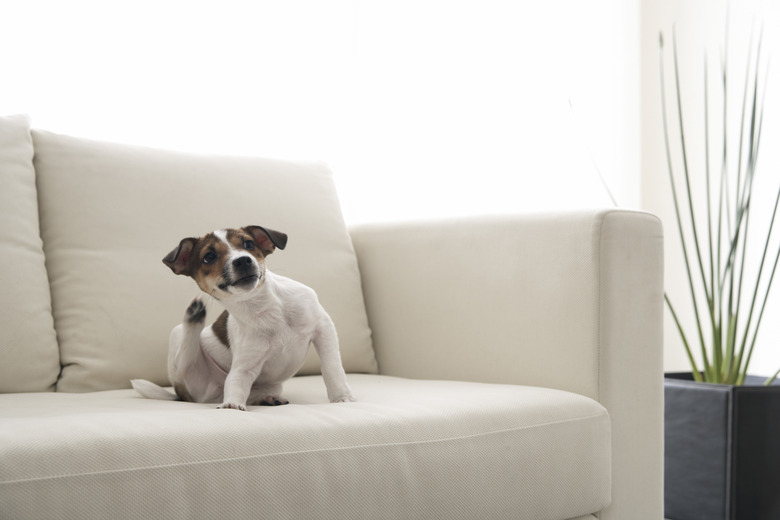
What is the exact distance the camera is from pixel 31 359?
4.20ft

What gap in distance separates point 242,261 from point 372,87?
5.37 feet

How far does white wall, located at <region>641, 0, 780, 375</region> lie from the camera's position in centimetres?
255

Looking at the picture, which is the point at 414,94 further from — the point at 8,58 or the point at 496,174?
the point at 8,58

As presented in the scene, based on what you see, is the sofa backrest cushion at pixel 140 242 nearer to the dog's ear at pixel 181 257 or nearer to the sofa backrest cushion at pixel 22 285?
the sofa backrest cushion at pixel 22 285

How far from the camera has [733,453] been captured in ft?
5.62

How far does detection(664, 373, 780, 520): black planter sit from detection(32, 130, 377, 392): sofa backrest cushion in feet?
2.56

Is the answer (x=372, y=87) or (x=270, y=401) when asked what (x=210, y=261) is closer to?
(x=270, y=401)

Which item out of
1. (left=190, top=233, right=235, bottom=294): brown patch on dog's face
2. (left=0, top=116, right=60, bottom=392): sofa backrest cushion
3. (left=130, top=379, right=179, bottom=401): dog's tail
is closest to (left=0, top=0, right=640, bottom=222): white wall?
(left=0, top=116, right=60, bottom=392): sofa backrest cushion

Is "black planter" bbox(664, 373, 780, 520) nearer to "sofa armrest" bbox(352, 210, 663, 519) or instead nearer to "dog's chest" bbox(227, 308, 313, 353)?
"sofa armrest" bbox(352, 210, 663, 519)

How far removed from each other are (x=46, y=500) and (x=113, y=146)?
888 mm

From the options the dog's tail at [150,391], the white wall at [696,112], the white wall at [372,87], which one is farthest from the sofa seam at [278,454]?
the white wall at [696,112]

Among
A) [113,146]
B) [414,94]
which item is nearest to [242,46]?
[414,94]

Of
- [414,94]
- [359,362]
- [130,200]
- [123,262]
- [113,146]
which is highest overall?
[414,94]

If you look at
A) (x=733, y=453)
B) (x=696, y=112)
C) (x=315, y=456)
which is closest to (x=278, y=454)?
(x=315, y=456)
